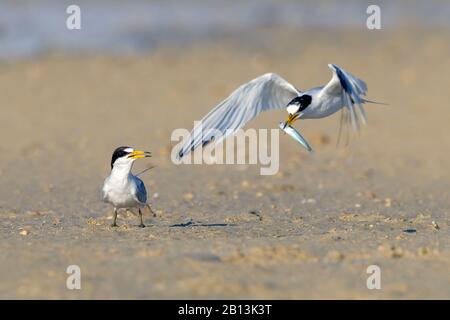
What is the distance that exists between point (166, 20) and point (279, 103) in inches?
533

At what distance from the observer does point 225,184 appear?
10680 mm

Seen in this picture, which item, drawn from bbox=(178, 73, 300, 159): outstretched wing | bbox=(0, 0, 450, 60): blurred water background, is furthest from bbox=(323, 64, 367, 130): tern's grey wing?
bbox=(0, 0, 450, 60): blurred water background

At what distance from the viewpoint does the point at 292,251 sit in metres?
6.67

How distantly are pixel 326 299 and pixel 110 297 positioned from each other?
1175mm

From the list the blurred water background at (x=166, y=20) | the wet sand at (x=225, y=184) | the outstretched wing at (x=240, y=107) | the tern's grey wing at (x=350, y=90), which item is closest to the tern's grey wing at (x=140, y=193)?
the wet sand at (x=225, y=184)

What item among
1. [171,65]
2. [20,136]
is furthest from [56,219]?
[171,65]

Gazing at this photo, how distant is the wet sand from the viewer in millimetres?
6199

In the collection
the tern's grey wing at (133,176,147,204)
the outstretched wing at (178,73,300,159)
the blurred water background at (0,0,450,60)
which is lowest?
the tern's grey wing at (133,176,147,204)

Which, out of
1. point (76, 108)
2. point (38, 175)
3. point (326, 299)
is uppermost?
point (76, 108)

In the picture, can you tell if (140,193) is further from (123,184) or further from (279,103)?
(279,103)

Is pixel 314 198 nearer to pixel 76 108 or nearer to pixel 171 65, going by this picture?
pixel 76 108

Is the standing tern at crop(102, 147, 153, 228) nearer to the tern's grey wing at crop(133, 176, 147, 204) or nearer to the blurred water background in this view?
the tern's grey wing at crop(133, 176, 147, 204)

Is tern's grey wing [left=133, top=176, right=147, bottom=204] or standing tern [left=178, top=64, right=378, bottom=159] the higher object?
standing tern [left=178, top=64, right=378, bottom=159]

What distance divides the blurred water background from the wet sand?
942mm
